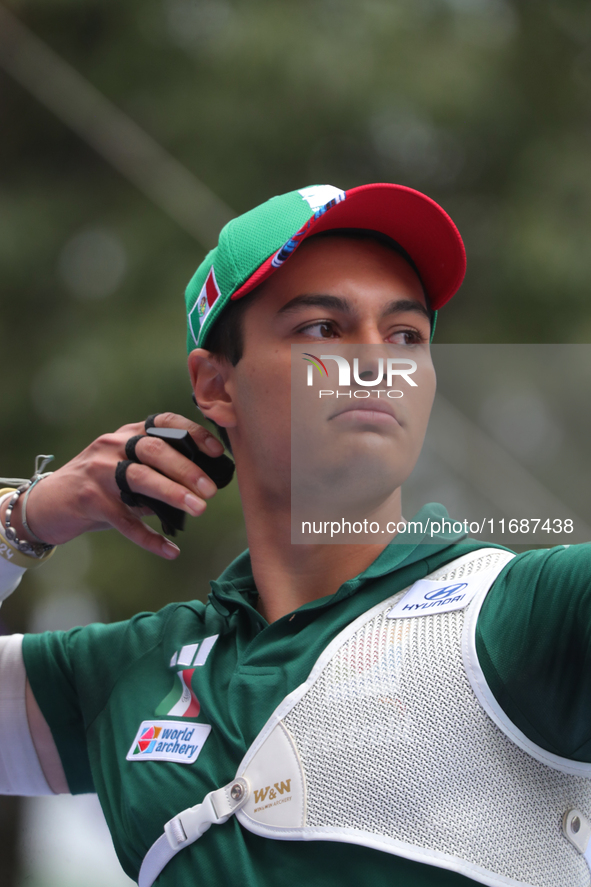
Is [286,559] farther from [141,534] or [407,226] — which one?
[407,226]

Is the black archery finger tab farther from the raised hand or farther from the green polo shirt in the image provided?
the green polo shirt

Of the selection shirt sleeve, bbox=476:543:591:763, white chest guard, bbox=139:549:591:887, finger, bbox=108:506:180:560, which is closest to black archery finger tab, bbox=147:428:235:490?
finger, bbox=108:506:180:560

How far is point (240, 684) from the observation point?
818 millimetres

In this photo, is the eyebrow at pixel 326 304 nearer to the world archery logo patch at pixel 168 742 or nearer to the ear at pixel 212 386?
the ear at pixel 212 386

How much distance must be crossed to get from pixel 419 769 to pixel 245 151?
2.18 metres

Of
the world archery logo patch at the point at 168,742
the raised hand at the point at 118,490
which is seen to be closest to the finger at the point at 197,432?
the raised hand at the point at 118,490

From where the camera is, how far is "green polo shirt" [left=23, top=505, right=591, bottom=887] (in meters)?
0.63

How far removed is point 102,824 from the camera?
1.72m

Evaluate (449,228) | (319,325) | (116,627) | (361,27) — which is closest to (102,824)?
(116,627)

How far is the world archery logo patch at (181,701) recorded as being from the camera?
2.86 ft

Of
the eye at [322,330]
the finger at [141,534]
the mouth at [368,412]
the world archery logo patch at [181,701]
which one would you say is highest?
the eye at [322,330]

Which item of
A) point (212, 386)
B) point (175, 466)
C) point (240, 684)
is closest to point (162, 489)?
point (175, 466)

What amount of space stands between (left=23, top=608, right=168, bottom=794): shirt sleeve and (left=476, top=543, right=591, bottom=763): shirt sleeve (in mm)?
516

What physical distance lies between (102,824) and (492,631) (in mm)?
1401
